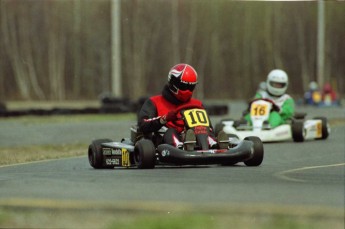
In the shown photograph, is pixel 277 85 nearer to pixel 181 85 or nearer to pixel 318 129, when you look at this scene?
pixel 318 129

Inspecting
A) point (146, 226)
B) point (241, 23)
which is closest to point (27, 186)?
point (146, 226)

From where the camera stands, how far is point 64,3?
59531 millimetres

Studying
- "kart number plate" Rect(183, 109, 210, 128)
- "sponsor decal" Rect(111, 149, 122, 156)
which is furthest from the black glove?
"sponsor decal" Rect(111, 149, 122, 156)

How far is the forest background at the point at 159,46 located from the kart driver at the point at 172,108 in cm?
4197

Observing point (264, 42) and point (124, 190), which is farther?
point (264, 42)

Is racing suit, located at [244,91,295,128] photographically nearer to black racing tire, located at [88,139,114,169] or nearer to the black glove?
black racing tire, located at [88,139,114,169]

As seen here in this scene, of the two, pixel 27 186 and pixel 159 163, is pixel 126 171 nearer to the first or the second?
pixel 159 163

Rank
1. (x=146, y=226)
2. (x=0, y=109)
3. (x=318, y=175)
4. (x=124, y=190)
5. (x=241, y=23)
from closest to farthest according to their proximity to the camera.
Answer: (x=146, y=226), (x=124, y=190), (x=318, y=175), (x=0, y=109), (x=241, y=23)

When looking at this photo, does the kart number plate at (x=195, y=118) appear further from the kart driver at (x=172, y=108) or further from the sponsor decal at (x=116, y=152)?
the sponsor decal at (x=116, y=152)

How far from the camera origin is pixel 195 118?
12.8m

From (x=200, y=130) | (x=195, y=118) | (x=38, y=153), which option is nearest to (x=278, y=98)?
(x=38, y=153)

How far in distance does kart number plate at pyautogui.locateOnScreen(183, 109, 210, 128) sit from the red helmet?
0.38 metres

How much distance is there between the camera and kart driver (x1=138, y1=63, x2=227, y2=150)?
12820 mm

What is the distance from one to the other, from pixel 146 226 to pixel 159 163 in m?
5.45
